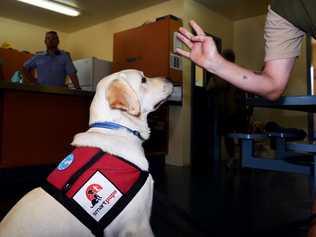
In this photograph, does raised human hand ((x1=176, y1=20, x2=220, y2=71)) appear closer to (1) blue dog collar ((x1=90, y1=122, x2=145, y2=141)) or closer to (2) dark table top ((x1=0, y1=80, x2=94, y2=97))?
(1) blue dog collar ((x1=90, y1=122, x2=145, y2=141))

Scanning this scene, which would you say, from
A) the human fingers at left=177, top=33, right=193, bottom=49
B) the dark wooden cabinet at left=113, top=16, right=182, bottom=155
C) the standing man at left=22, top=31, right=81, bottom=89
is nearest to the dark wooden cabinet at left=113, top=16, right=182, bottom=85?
the dark wooden cabinet at left=113, top=16, right=182, bottom=155

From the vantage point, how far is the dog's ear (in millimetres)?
1186

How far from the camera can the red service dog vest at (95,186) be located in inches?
40.3

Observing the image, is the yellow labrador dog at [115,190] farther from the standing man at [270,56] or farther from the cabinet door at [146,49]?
the cabinet door at [146,49]

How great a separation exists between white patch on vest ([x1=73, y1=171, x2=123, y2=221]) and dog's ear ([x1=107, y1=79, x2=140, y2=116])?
27 centimetres

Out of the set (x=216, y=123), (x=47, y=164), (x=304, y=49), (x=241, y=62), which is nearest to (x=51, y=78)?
(x=47, y=164)

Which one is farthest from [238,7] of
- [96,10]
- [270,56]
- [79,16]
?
[270,56]

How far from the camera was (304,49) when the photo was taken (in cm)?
508

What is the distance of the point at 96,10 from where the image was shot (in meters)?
5.64

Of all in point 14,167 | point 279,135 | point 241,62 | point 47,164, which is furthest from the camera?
point 241,62

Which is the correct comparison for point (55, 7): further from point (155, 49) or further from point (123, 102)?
point (123, 102)

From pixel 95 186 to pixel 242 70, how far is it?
0.67m

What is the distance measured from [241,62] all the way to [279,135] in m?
3.98

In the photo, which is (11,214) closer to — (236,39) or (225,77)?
(225,77)
